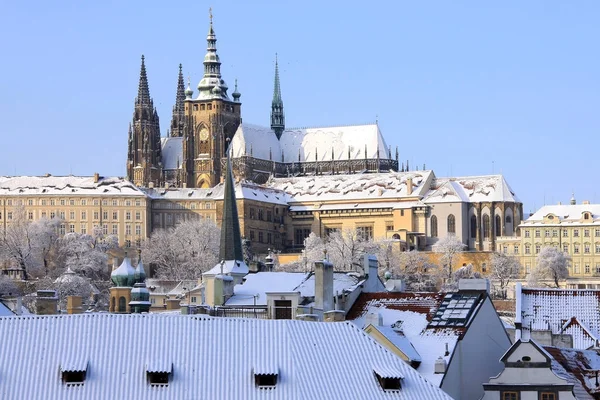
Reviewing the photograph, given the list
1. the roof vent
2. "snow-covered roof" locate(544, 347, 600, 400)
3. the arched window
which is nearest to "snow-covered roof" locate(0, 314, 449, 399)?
the roof vent

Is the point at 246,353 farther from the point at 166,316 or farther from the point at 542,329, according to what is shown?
the point at 542,329

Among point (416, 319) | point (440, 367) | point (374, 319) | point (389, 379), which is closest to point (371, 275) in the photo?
point (416, 319)

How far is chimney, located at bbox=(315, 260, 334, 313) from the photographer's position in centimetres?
5631

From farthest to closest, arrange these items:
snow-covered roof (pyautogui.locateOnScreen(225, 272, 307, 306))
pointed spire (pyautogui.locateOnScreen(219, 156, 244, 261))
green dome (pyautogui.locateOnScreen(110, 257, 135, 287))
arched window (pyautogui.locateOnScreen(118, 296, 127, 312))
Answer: pointed spire (pyautogui.locateOnScreen(219, 156, 244, 261)), green dome (pyautogui.locateOnScreen(110, 257, 135, 287)), arched window (pyautogui.locateOnScreen(118, 296, 127, 312)), snow-covered roof (pyautogui.locateOnScreen(225, 272, 307, 306))

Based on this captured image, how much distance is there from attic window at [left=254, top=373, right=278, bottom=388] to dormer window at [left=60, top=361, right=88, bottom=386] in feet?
11.7

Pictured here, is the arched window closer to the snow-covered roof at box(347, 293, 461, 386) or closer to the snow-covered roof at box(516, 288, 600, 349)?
the snow-covered roof at box(347, 293, 461, 386)

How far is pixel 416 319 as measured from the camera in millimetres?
51812

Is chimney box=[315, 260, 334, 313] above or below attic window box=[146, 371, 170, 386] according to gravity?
above

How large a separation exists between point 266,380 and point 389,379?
2.60 m

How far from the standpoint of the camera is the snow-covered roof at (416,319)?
47406 millimetres

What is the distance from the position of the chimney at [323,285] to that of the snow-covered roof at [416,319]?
885 millimetres

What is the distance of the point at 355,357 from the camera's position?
42094 mm

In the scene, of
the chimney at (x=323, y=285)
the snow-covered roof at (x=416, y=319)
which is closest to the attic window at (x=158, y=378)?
the snow-covered roof at (x=416, y=319)

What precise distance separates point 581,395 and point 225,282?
19742mm
